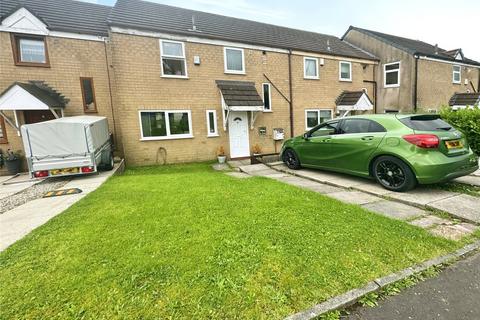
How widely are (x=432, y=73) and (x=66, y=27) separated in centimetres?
2131

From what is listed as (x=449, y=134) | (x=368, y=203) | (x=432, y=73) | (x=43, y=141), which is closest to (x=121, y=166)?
(x=43, y=141)

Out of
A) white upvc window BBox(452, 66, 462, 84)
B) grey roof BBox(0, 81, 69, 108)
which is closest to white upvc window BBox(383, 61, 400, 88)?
white upvc window BBox(452, 66, 462, 84)

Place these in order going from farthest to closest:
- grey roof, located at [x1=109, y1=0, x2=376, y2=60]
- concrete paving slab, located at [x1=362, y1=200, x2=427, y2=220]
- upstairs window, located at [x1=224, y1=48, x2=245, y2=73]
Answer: upstairs window, located at [x1=224, y1=48, x2=245, y2=73] → grey roof, located at [x1=109, y1=0, x2=376, y2=60] → concrete paving slab, located at [x1=362, y1=200, x2=427, y2=220]

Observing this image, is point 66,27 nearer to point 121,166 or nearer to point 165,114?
point 165,114

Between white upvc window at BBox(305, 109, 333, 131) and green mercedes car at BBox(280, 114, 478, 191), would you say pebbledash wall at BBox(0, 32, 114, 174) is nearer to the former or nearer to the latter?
green mercedes car at BBox(280, 114, 478, 191)

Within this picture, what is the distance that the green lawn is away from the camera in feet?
6.82

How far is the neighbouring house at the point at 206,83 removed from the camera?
9.88m

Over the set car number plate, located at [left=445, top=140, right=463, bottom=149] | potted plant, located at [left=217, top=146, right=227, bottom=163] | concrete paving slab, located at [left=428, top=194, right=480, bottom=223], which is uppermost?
car number plate, located at [left=445, top=140, right=463, bottom=149]

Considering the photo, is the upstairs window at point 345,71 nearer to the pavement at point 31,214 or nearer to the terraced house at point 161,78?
the terraced house at point 161,78

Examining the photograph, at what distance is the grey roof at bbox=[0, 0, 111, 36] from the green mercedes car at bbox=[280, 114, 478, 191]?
10495mm

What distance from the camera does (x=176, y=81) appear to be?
1048 centimetres

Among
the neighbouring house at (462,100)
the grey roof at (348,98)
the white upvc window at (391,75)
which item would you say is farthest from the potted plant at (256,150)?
the neighbouring house at (462,100)

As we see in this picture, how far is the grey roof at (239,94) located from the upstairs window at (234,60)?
24.8 inches

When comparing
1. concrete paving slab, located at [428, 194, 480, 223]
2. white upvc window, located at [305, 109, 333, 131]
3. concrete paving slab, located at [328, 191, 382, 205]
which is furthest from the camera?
white upvc window, located at [305, 109, 333, 131]
